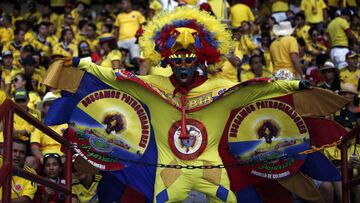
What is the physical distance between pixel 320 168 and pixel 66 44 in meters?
9.43

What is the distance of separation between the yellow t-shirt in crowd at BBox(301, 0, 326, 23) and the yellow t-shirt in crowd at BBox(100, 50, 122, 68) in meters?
5.16

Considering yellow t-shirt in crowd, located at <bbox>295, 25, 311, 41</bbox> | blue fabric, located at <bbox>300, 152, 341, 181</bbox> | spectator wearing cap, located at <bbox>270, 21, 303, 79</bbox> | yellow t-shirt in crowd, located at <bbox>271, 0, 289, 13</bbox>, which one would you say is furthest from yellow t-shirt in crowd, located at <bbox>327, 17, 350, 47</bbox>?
blue fabric, located at <bbox>300, 152, 341, 181</bbox>

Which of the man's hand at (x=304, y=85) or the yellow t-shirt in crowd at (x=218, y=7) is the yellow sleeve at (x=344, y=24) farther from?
the man's hand at (x=304, y=85)

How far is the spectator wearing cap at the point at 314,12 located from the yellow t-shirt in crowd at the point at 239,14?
153 centimetres

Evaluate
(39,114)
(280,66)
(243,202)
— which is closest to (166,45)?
(243,202)

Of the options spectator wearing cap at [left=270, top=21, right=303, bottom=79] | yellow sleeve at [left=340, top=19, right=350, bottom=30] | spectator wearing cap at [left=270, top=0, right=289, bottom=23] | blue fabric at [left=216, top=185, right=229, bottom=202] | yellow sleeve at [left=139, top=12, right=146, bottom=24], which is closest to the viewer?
blue fabric at [left=216, top=185, right=229, bottom=202]

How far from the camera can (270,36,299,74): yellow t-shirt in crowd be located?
1371cm

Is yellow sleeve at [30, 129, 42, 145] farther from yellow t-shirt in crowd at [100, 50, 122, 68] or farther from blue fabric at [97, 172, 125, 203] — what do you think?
yellow t-shirt in crowd at [100, 50, 122, 68]

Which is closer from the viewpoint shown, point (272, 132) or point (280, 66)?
point (272, 132)

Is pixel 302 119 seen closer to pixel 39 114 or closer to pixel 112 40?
pixel 39 114

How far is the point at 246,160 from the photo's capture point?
345 inches

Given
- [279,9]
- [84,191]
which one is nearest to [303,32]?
[279,9]

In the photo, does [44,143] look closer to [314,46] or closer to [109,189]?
[109,189]

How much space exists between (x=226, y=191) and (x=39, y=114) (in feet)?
14.4
